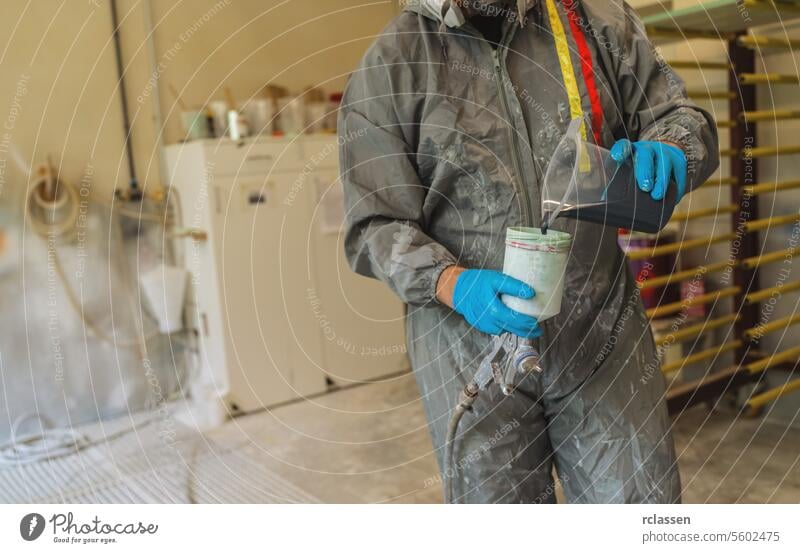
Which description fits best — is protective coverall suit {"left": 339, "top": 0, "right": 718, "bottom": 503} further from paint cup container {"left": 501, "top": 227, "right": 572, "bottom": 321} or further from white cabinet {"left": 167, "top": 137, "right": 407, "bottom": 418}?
white cabinet {"left": 167, "top": 137, "right": 407, "bottom": 418}

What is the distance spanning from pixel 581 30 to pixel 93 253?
2.12 m

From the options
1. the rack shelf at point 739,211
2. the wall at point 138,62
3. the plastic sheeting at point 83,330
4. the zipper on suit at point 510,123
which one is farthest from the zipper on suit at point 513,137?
the plastic sheeting at point 83,330

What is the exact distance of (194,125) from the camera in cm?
268

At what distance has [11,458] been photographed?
187cm

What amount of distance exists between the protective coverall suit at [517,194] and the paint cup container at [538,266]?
150 millimetres

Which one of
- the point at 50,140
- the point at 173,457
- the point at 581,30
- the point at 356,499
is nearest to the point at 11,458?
the point at 173,457

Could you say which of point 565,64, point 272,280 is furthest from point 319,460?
point 565,64

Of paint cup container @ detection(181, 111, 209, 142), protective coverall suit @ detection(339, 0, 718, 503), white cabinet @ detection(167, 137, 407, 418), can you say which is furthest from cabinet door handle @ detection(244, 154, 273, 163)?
protective coverall suit @ detection(339, 0, 718, 503)

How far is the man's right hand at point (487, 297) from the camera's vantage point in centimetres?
97

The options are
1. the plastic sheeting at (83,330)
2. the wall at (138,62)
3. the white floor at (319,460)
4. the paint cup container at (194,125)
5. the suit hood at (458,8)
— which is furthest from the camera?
the paint cup container at (194,125)

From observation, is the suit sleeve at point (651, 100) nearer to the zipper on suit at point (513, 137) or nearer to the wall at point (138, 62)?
the zipper on suit at point (513, 137)

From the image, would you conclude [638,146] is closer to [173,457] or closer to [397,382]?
[173,457]

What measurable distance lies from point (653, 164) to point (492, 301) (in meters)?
0.31

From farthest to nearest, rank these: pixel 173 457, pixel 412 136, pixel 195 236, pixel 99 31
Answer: pixel 195 236, pixel 173 457, pixel 99 31, pixel 412 136
